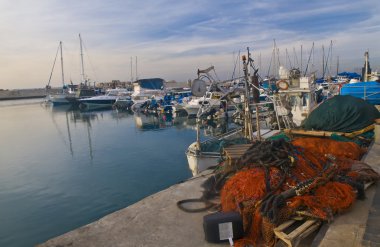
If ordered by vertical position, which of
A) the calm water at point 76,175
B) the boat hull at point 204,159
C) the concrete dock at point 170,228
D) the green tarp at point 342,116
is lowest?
the calm water at point 76,175

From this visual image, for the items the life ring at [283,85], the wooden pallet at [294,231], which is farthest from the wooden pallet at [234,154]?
the life ring at [283,85]

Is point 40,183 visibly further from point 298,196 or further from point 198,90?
point 298,196

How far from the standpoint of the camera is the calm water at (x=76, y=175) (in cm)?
1017

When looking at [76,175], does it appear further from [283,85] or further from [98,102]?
[98,102]

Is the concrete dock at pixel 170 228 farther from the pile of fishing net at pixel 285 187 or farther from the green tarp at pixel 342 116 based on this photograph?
the green tarp at pixel 342 116

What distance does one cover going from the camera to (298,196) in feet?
15.6

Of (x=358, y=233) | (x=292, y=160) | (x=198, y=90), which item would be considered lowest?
(x=358, y=233)

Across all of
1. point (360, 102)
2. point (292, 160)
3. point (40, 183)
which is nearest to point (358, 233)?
point (292, 160)

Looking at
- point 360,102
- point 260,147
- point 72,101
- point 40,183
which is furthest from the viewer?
point 72,101

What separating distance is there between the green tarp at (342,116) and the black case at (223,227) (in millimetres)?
6488

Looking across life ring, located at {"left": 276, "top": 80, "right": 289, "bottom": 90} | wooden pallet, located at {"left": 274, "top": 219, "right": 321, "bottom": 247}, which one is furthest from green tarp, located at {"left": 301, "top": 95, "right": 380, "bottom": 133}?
wooden pallet, located at {"left": 274, "top": 219, "right": 321, "bottom": 247}

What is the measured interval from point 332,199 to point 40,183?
526 inches

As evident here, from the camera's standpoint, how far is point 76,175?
15.1 meters

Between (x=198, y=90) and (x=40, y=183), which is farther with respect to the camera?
(x=40, y=183)
